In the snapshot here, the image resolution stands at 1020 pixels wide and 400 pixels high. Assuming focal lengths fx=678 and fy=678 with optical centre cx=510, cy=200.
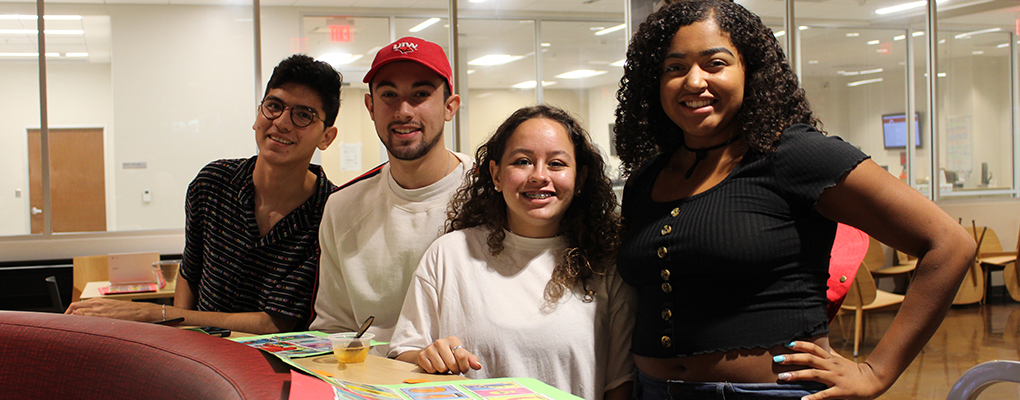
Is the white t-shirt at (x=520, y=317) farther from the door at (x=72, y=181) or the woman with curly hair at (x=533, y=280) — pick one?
the door at (x=72, y=181)

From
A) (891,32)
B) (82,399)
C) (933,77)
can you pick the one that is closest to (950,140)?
Result: (933,77)

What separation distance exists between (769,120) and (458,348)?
880 mm

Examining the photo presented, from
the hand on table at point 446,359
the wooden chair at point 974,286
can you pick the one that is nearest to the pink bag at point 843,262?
the hand on table at point 446,359

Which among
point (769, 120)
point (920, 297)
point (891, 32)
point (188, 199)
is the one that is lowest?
point (920, 297)

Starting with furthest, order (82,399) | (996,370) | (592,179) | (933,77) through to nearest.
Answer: (933,77)
(592,179)
(996,370)
(82,399)

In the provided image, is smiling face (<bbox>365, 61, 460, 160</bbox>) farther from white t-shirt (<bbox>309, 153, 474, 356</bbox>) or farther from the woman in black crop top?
the woman in black crop top

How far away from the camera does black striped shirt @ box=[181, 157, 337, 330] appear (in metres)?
2.27

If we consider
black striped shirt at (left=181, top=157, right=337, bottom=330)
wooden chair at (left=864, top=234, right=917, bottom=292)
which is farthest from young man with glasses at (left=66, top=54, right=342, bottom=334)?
wooden chair at (left=864, top=234, right=917, bottom=292)

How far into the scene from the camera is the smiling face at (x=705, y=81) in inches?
61.7

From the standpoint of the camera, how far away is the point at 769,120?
59.6 inches

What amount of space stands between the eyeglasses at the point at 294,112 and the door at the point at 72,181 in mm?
4800

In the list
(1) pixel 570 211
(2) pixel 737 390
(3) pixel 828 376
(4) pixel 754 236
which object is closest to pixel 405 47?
(1) pixel 570 211

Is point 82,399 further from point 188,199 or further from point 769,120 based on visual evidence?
point 188,199

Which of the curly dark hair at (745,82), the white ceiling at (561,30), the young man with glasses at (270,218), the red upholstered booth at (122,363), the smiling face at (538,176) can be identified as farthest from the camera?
the white ceiling at (561,30)
